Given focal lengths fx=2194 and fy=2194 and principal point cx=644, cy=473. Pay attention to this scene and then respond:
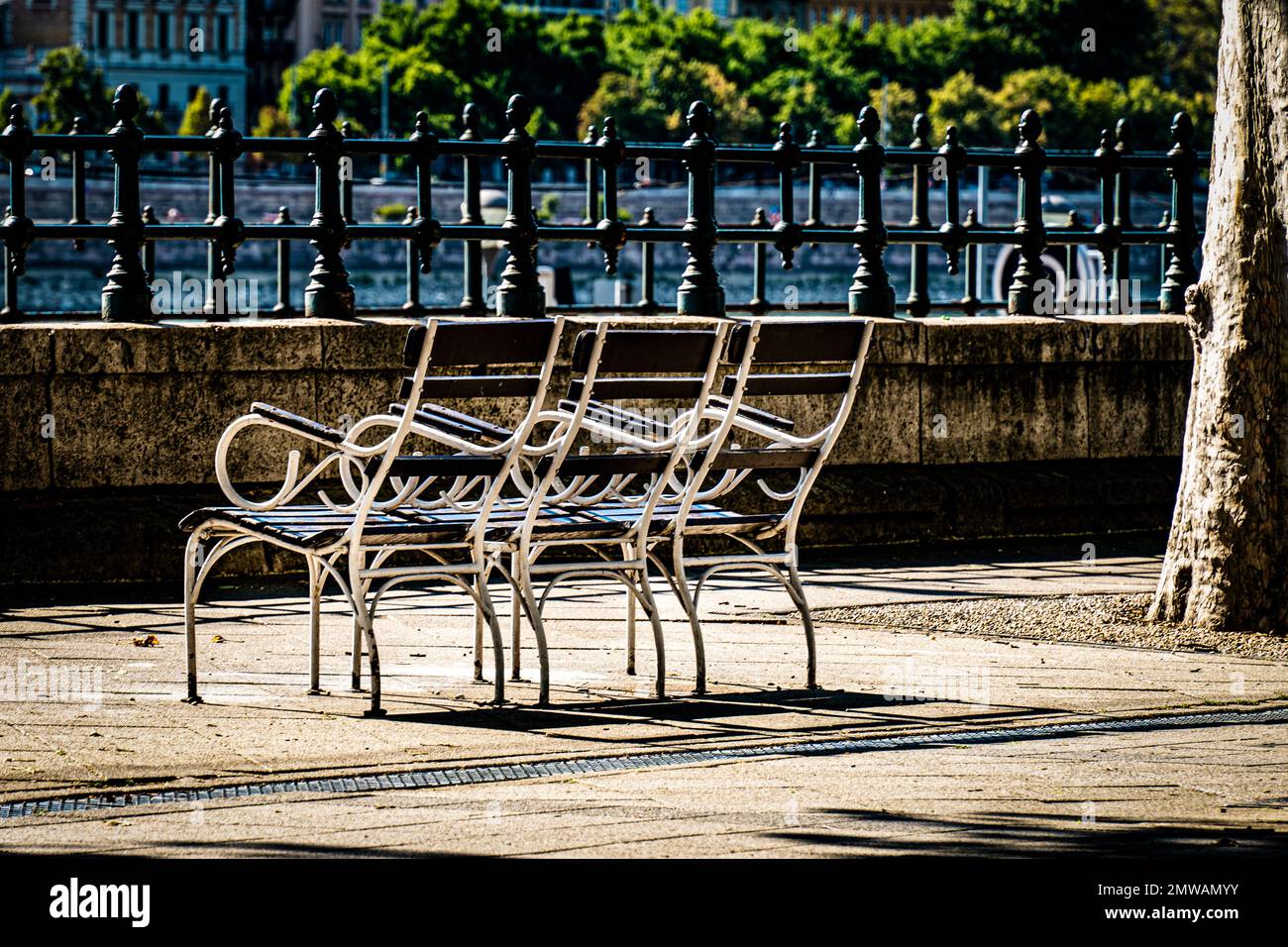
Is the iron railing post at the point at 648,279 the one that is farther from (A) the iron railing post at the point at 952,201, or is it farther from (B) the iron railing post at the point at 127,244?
(B) the iron railing post at the point at 127,244

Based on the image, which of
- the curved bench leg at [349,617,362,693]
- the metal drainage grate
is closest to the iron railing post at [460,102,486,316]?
the curved bench leg at [349,617,362,693]

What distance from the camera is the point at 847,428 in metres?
9.62

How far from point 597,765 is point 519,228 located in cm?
452

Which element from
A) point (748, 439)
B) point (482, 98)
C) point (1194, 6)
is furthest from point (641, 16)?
point (748, 439)

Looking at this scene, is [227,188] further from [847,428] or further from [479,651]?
[479,651]

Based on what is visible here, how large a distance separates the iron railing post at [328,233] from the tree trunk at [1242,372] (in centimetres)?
351

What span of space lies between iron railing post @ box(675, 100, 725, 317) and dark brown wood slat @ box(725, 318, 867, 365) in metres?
3.04

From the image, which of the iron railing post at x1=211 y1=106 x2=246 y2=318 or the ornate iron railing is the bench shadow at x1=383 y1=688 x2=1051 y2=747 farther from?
the iron railing post at x1=211 y1=106 x2=246 y2=318

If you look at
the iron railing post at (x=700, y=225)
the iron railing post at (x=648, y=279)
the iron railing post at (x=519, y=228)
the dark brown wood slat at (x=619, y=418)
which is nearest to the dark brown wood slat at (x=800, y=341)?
the dark brown wood slat at (x=619, y=418)

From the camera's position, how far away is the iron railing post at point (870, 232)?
32.4ft

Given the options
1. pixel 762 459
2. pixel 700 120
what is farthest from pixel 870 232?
pixel 762 459

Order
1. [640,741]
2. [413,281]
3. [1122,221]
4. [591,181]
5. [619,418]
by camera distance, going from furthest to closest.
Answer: [1122,221] < [591,181] < [413,281] < [619,418] < [640,741]

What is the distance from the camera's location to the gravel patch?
23.6ft
